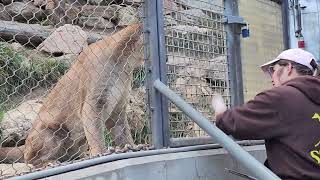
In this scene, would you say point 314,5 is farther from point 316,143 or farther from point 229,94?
point 316,143

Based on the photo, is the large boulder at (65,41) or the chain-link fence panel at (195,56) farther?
the large boulder at (65,41)

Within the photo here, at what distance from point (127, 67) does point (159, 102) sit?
2126 mm

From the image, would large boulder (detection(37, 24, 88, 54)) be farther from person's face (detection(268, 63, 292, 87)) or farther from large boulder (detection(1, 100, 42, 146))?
person's face (detection(268, 63, 292, 87))

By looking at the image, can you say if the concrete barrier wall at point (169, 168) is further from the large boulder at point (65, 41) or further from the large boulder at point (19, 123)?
the large boulder at point (65, 41)

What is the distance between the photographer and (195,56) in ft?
13.2

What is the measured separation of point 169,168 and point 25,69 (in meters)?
4.64

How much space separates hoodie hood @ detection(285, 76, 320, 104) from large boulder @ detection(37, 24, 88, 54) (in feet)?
17.8

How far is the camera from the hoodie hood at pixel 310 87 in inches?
119

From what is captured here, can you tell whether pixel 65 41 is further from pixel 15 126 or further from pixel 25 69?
pixel 15 126

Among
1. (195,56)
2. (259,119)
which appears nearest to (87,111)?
(195,56)

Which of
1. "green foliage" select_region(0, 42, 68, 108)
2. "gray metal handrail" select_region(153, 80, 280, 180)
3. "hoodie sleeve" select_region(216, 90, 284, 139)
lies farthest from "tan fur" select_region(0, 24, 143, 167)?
"hoodie sleeve" select_region(216, 90, 284, 139)

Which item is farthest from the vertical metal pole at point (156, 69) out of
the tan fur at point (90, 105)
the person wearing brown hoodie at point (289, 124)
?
the tan fur at point (90, 105)

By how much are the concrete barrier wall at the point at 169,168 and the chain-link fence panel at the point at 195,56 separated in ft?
0.87

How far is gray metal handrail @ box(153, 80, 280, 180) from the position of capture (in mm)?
2775
